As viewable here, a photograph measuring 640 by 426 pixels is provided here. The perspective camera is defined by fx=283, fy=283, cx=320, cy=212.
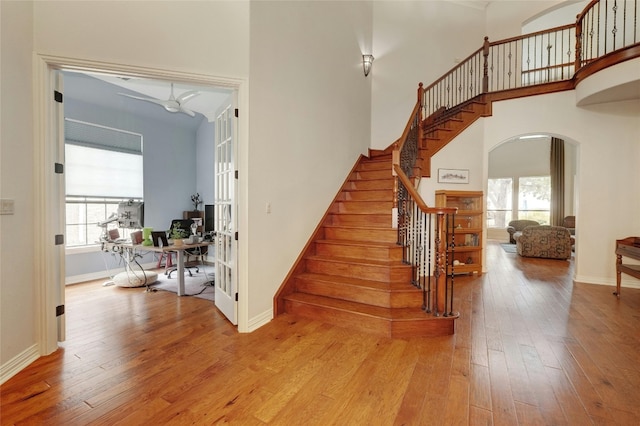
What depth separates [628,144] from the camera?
4.31 metres

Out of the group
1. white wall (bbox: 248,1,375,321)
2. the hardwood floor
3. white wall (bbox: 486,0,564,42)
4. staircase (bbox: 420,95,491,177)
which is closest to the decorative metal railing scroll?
the hardwood floor

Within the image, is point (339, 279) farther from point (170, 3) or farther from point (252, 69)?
point (170, 3)

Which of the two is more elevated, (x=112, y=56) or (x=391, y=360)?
(x=112, y=56)

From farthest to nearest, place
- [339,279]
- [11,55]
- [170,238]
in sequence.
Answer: [170,238], [339,279], [11,55]

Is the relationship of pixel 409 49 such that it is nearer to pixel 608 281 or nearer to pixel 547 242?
pixel 547 242

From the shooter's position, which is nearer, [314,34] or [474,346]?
[474,346]

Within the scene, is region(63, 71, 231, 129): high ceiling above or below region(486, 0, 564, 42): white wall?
below

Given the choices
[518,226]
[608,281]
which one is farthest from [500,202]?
[608,281]

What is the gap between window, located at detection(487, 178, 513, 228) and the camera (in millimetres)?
9883

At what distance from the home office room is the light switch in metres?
1.93

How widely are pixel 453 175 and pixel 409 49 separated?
3.26 m

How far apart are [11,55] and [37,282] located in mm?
1677

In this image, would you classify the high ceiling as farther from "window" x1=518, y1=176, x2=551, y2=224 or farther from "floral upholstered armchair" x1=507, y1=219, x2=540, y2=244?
"window" x1=518, y1=176, x2=551, y2=224

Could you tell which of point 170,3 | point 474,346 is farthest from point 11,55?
point 474,346
